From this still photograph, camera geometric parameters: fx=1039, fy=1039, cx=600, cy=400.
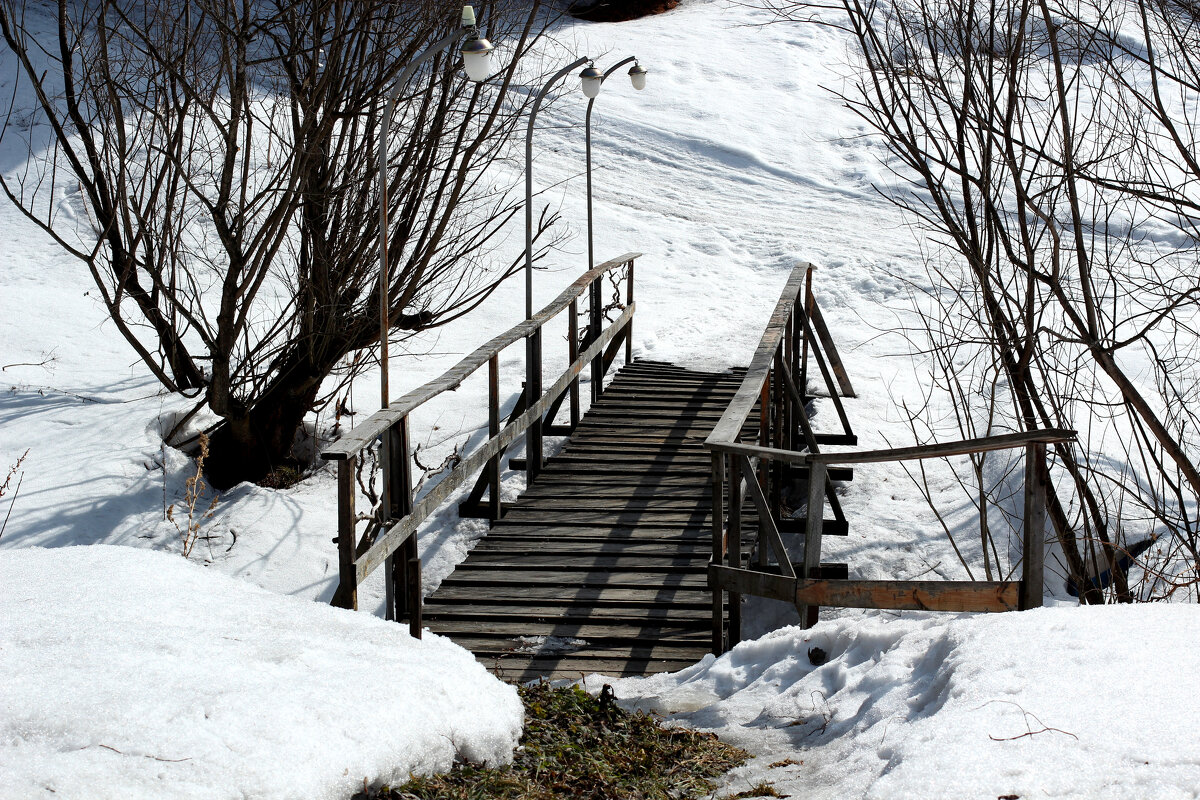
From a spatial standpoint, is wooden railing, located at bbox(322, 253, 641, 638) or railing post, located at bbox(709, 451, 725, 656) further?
railing post, located at bbox(709, 451, 725, 656)

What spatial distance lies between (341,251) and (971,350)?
870 cm

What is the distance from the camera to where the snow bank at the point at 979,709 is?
240 centimetres

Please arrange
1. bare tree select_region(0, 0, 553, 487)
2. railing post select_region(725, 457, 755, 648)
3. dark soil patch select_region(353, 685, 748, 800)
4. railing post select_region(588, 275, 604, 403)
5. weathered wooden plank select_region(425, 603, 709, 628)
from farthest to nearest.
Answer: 1. railing post select_region(588, 275, 604, 403)
2. bare tree select_region(0, 0, 553, 487)
3. weathered wooden plank select_region(425, 603, 709, 628)
4. railing post select_region(725, 457, 755, 648)
5. dark soil patch select_region(353, 685, 748, 800)

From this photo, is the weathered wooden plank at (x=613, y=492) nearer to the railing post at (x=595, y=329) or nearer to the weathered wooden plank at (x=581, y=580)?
the weathered wooden plank at (x=581, y=580)

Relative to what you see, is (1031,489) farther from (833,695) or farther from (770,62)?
(770,62)

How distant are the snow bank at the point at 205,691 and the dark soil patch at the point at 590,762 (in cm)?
8

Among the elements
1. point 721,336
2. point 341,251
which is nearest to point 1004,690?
point 341,251

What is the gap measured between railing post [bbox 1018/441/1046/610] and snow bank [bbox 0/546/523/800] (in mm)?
2203

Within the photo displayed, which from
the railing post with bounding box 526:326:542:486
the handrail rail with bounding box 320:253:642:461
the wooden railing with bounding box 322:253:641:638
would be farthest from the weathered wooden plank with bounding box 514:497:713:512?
the handrail rail with bounding box 320:253:642:461

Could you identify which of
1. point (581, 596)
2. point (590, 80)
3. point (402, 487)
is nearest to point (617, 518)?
point (581, 596)

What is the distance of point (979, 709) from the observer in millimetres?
2777

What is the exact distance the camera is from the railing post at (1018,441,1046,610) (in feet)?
13.8

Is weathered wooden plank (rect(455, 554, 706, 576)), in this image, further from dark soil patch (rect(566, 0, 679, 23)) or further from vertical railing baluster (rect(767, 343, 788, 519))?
dark soil patch (rect(566, 0, 679, 23))

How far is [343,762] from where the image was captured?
2.52 m
